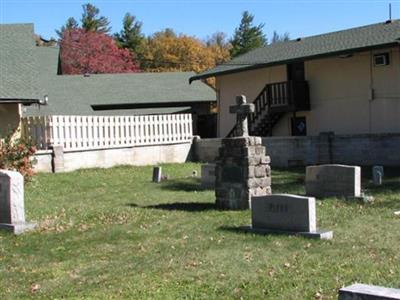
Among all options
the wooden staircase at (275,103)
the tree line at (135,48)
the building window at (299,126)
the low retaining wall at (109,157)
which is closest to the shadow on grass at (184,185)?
the low retaining wall at (109,157)

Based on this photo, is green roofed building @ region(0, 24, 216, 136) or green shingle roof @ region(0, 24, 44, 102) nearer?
green shingle roof @ region(0, 24, 44, 102)

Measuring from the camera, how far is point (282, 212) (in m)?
9.72

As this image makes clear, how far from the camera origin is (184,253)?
870 cm

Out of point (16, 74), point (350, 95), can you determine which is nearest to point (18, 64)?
point (16, 74)

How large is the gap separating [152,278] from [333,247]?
2.69 m

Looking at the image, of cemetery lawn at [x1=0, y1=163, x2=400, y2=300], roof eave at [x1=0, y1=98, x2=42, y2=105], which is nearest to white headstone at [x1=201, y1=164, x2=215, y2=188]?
cemetery lawn at [x1=0, y1=163, x2=400, y2=300]

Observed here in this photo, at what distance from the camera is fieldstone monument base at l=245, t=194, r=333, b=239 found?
9.41m

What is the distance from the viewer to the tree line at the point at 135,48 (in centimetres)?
5994

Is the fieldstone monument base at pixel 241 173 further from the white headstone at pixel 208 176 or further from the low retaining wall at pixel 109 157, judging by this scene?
the low retaining wall at pixel 109 157

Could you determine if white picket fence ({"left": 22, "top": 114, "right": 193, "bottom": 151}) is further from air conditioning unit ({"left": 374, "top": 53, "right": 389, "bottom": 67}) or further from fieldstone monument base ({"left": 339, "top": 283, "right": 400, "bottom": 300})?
fieldstone monument base ({"left": 339, "top": 283, "right": 400, "bottom": 300})

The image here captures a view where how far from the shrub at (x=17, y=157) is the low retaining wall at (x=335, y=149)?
1004 centimetres

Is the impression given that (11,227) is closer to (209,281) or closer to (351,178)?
(209,281)

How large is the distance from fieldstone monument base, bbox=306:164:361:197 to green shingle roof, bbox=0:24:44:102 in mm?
12217

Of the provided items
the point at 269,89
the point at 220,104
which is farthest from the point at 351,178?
the point at 220,104
